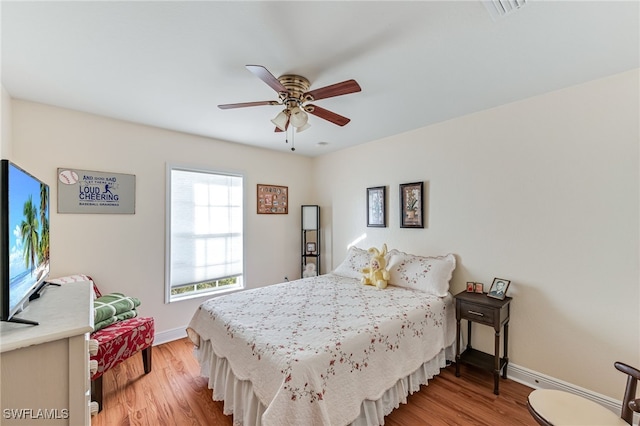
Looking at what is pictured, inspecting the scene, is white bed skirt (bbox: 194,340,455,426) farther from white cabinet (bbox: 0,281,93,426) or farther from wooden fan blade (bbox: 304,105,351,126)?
wooden fan blade (bbox: 304,105,351,126)

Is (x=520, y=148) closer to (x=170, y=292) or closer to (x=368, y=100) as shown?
(x=368, y=100)

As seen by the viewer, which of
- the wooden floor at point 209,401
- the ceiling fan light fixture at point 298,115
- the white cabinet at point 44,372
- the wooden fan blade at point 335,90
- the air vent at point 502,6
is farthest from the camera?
the ceiling fan light fixture at point 298,115

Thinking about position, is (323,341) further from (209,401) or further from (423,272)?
(423,272)

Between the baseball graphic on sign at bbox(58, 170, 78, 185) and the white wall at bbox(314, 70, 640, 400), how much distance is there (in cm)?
370

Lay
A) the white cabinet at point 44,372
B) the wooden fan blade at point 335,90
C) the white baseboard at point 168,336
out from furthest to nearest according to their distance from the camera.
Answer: the white baseboard at point 168,336
the wooden fan blade at point 335,90
the white cabinet at point 44,372

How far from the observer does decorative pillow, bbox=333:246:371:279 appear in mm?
3291

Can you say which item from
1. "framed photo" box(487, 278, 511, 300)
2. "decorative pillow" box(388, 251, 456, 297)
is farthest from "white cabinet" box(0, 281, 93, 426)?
"framed photo" box(487, 278, 511, 300)

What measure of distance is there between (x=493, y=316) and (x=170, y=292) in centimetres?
342

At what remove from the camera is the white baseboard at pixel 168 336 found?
120 inches

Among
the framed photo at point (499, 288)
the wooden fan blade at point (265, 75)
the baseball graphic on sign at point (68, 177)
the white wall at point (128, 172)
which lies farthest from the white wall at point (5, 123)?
the framed photo at point (499, 288)

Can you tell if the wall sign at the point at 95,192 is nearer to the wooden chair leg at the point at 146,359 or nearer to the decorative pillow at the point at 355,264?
the wooden chair leg at the point at 146,359

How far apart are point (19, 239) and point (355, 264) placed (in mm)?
2920

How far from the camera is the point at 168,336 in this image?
10.3ft

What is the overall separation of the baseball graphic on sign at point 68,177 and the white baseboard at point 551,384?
450 centimetres
